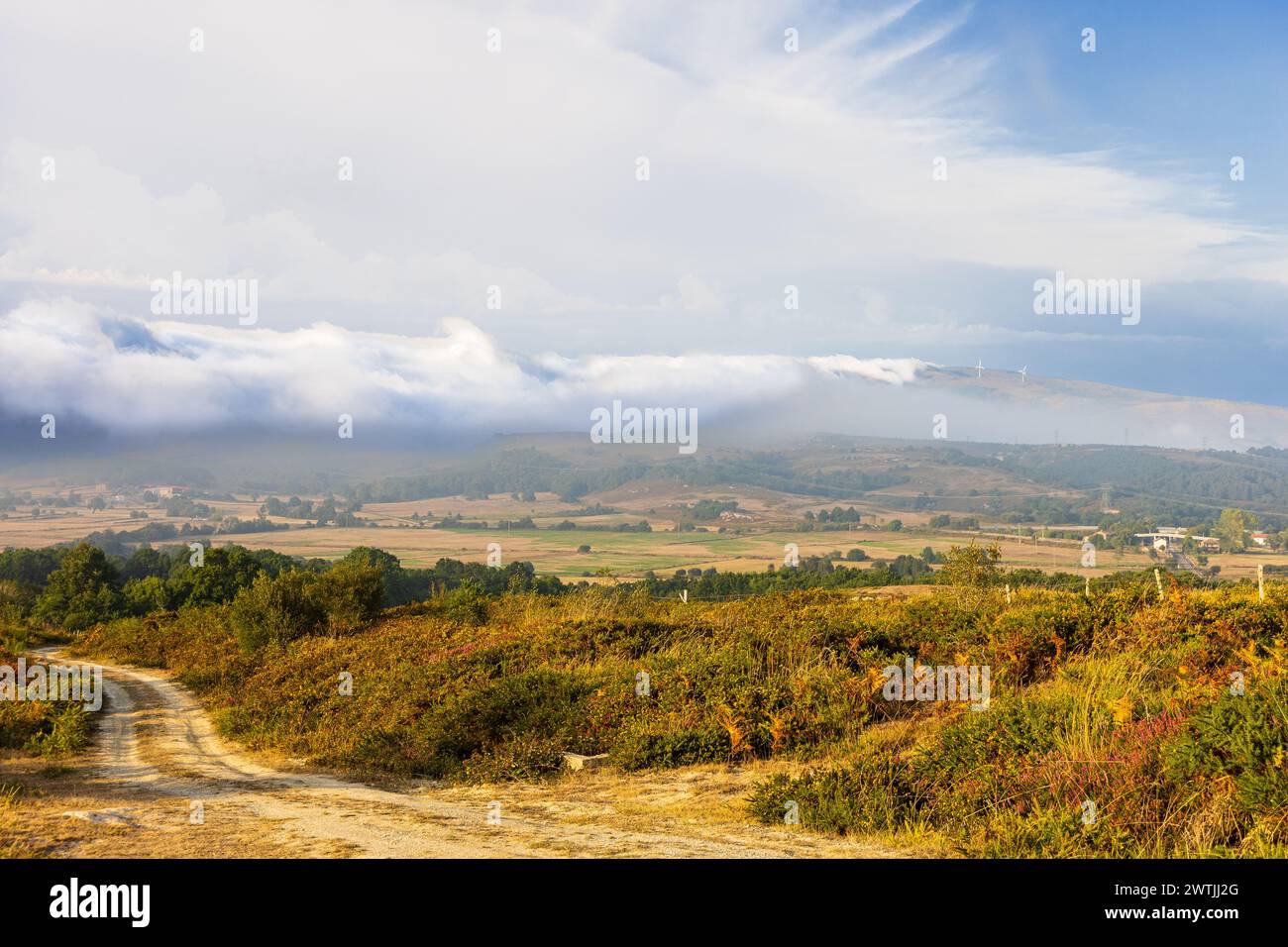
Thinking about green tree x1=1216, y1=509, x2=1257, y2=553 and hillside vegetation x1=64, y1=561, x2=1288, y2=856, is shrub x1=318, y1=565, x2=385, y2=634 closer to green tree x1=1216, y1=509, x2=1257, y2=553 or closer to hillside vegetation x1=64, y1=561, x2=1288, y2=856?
hillside vegetation x1=64, y1=561, x2=1288, y2=856

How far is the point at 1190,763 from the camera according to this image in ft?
27.1

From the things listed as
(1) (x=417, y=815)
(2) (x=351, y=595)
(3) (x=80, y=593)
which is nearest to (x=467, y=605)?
(2) (x=351, y=595)

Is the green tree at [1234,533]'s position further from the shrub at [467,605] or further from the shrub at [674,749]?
the shrub at [674,749]

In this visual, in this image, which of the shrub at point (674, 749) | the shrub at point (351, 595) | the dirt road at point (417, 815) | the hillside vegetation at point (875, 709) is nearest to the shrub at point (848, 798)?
the hillside vegetation at point (875, 709)

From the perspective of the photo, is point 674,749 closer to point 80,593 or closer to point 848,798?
point 848,798

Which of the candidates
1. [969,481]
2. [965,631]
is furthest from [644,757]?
[969,481]

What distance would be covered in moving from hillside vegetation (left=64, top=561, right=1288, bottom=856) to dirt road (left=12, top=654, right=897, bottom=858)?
0.66m

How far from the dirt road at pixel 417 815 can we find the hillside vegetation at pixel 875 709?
66 cm

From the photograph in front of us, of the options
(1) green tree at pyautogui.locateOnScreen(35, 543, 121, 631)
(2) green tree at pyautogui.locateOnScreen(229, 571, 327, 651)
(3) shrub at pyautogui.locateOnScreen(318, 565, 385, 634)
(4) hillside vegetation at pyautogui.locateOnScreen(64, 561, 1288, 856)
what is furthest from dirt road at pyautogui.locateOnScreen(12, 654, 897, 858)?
(1) green tree at pyautogui.locateOnScreen(35, 543, 121, 631)

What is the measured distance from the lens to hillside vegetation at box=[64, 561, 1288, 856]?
824 centimetres

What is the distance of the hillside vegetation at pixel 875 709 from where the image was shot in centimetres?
824
